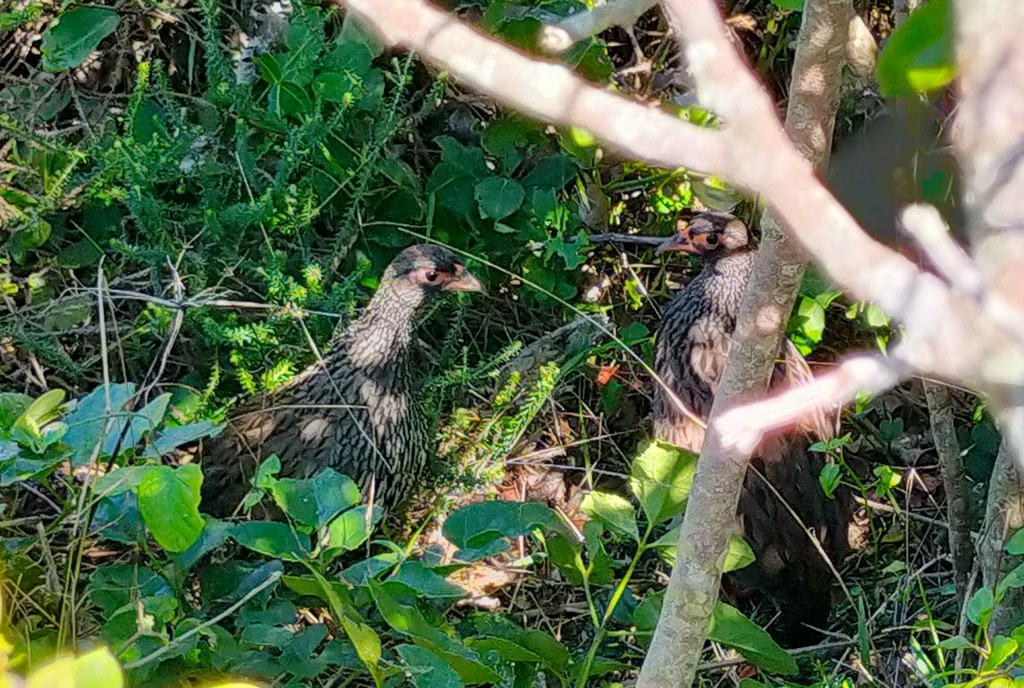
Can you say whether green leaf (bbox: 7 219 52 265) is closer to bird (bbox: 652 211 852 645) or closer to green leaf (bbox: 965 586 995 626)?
bird (bbox: 652 211 852 645)

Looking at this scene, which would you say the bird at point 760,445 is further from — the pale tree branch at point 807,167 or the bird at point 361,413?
the pale tree branch at point 807,167

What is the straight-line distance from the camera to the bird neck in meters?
3.48

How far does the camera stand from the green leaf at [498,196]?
368cm

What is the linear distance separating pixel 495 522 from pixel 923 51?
154cm

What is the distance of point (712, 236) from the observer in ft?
12.2

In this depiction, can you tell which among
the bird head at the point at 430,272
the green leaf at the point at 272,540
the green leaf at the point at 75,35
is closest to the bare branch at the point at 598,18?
the green leaf at the point at 272,540

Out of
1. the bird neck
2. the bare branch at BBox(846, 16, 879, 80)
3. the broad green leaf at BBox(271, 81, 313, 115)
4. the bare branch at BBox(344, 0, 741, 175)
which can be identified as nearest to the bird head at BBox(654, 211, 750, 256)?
the bare branch at BBox(846, 16, 879, 80)

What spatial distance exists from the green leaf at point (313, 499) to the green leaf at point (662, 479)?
512 millimetres

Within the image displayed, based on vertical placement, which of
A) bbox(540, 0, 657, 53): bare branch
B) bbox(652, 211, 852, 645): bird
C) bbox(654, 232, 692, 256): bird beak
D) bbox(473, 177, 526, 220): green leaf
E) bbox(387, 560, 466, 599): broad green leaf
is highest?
bbox(540, 0, 657, 53): bare branch

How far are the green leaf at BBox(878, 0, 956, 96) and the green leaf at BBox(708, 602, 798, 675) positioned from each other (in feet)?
4.64

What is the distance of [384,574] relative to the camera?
2402mm

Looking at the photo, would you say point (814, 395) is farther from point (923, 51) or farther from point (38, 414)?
point (38, 414)

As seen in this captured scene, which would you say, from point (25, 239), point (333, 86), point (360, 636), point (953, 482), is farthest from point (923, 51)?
point (25, 239)

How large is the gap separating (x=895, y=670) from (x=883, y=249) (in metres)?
2.00
